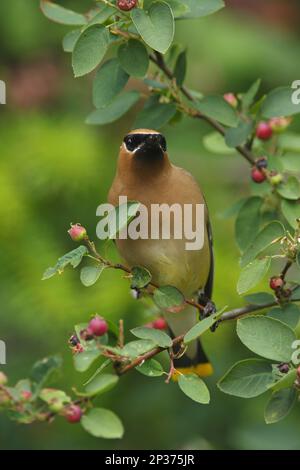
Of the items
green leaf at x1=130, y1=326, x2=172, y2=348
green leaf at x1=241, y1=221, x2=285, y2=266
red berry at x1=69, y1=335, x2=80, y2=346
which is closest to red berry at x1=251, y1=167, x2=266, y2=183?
green leaf at x1=241, y1=221, x2=285, y2=266

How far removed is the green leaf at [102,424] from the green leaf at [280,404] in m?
0.35

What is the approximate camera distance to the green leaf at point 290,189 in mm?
2775

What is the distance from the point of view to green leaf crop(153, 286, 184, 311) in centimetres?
253

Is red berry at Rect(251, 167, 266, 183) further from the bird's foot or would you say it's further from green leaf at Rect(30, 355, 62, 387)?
green leaf at Rect(30, 355, 62, 387)

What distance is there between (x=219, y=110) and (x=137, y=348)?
0.88m

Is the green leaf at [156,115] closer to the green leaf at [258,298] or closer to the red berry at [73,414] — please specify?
the green leaf at [258,298]

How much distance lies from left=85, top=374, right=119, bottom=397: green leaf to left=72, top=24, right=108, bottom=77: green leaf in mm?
747

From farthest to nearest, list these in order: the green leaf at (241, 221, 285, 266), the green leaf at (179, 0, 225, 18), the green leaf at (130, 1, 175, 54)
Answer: the green leaf at (179, 0, 225, 18) → the green leaf at (241, 221, 285, 266) → the green leaf at (130, 1, 175, 54)

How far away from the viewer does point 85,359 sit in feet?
7.19

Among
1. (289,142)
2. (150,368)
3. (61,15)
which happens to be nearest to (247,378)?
(150,368)

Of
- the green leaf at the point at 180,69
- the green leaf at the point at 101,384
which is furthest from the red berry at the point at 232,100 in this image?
the green leaf at the point at 101,384

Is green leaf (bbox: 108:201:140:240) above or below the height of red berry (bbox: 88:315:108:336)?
above

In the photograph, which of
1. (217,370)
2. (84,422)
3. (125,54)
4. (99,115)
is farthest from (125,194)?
(217,370)

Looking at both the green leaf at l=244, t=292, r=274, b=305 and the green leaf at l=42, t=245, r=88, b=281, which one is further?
the green leaf at l=244, t=292, r=274, b=305
